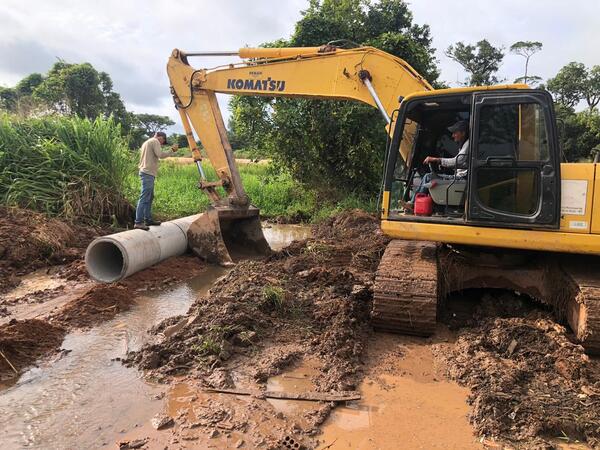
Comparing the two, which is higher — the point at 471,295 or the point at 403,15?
the point at 403,15

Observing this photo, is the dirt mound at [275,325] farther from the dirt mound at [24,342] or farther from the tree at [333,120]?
the tree at [333,120]

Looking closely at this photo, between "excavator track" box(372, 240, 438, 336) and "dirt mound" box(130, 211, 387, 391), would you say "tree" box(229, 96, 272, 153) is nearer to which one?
"dirt mound" box(130, 211, 387, 391)

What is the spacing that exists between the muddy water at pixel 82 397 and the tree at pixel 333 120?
30.7 ft

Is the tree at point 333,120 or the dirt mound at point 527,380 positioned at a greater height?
the tree at point 333,120

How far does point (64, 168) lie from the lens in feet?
30.1

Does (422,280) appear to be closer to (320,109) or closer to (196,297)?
(196,297)

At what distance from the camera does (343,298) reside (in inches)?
205

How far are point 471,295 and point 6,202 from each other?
8.27 m

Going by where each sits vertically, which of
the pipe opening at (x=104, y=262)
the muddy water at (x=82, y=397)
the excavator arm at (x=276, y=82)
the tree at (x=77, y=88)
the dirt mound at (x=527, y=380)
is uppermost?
the tree at (x=77, y=88)

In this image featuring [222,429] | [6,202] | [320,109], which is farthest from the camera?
[320,109]

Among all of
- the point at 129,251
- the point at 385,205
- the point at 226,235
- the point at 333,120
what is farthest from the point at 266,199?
the point at 385,205

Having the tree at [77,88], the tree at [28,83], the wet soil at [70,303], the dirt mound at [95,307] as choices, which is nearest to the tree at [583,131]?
the wet soil at [70,303]

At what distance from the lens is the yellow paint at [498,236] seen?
4.12 m

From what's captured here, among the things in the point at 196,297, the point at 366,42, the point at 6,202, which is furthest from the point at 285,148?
the point at 196,297
